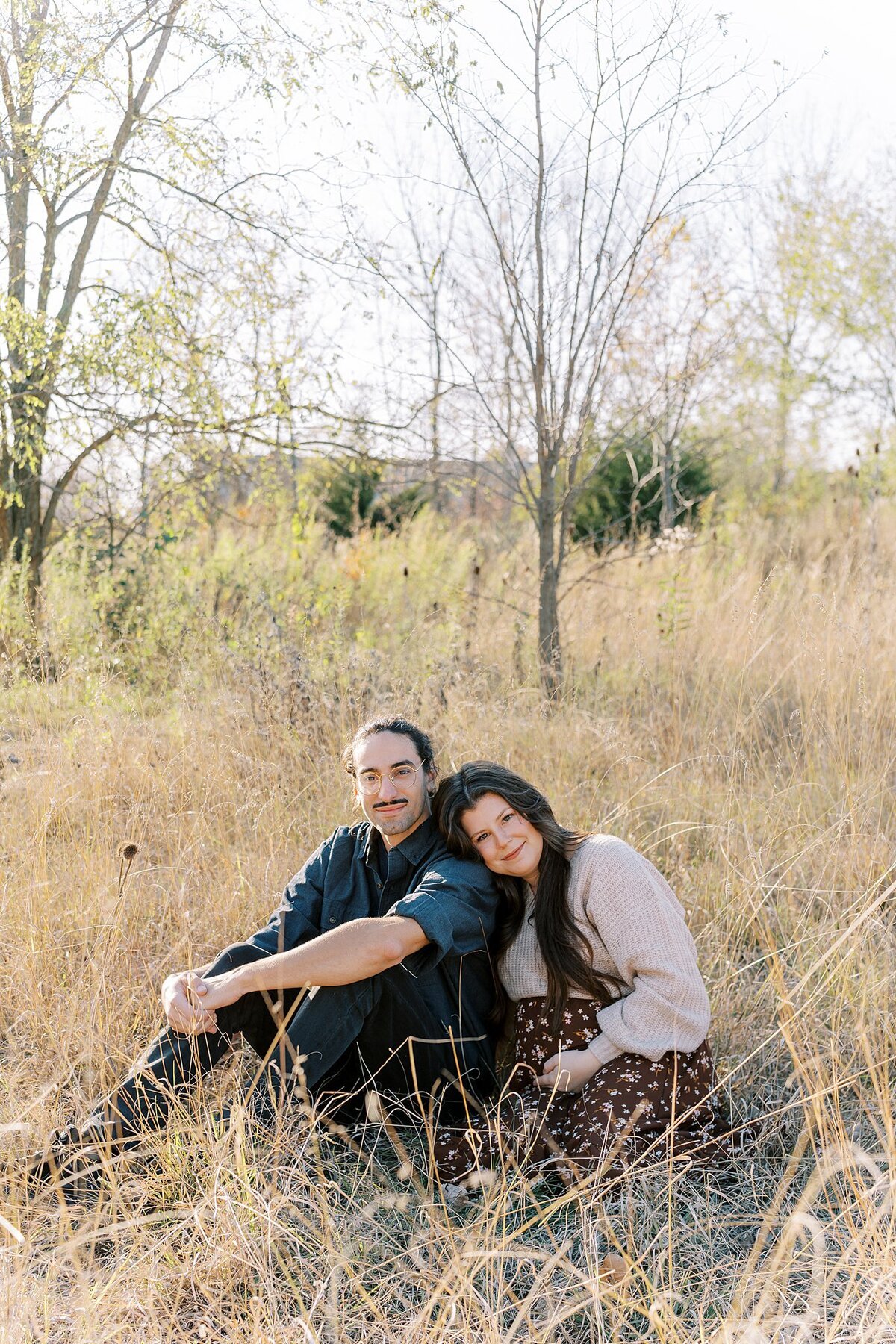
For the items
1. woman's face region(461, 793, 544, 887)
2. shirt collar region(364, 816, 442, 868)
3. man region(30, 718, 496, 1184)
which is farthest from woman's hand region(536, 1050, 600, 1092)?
shirt collar region(364, 816, 442, 868)

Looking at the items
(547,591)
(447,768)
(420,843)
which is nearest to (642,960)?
(420,843)

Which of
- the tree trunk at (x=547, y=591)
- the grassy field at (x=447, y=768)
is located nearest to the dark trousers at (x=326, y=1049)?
the grassy field at (x=447, y=768)

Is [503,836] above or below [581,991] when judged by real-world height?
above

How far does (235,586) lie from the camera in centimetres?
684

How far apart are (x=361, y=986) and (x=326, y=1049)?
0.61ft

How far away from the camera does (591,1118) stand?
249 cm

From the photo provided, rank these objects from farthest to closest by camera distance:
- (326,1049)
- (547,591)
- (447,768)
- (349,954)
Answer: (547,591), (447,768), (326,1049), (349,954)

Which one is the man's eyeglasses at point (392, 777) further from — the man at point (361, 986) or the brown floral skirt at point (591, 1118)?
the brown floral skirt at point (591, 1118)

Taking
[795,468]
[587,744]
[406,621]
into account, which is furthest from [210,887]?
[795,468]

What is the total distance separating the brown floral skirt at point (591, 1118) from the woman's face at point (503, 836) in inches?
13.5

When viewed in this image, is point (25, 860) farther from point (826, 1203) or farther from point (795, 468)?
point (795, 468)

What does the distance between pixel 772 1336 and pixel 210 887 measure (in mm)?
2108

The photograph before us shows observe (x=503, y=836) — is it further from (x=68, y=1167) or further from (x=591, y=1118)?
(x=68, y=1167)

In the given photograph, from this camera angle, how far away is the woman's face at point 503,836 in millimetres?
2654
